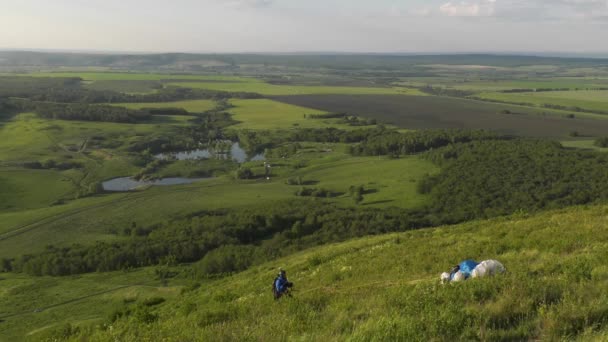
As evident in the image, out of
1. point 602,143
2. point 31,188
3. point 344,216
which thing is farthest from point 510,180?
point 31,188

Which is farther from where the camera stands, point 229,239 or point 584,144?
point 584,144

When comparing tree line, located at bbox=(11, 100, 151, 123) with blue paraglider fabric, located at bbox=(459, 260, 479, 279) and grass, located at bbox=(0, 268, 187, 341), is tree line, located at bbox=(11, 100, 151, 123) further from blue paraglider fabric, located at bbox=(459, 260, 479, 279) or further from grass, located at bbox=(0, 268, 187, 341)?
blue paraglider fabric, located at bbox=(459, 260, 479, 279)

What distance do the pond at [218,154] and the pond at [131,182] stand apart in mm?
20462

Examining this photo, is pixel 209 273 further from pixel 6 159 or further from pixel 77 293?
pixel 6 159

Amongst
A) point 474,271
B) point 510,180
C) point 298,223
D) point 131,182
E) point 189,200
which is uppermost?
point 474,271

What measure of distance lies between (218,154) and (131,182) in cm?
3350

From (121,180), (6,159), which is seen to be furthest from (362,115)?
(6,159)

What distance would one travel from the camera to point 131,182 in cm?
9750

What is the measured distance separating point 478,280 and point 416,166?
91.5 m

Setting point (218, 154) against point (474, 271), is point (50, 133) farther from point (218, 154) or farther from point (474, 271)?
point (474, 271)

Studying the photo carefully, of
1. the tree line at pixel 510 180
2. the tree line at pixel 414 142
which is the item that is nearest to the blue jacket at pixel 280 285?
the tree line at pixel 510 180

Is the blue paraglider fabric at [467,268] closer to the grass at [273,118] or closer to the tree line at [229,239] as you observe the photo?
the tree line at [229,239]

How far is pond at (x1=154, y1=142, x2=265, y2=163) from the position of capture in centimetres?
12169

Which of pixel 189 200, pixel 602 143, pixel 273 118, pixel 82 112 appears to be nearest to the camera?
pixel 189 200
